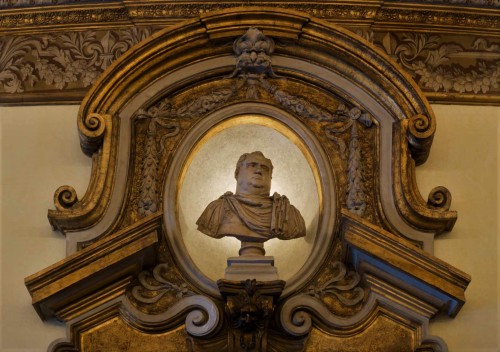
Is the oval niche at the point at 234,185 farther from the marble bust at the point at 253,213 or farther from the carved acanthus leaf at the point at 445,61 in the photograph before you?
the carved acanthus leaf at the point at 445,61

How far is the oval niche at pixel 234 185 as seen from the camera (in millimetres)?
9508

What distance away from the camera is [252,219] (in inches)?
371

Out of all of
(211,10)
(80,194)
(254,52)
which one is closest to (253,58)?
(254,52)

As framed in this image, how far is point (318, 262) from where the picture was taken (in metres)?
9.43

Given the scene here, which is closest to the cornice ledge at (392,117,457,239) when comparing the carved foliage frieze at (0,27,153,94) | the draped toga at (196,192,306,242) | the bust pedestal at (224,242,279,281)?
the draped toga at (196,192,306,242)

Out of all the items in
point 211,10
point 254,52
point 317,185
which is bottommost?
point 317,185

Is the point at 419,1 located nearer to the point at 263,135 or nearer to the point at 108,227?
the point at 263,135

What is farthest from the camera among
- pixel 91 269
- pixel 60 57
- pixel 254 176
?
pixel 60 57

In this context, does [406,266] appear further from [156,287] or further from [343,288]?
[156,287]

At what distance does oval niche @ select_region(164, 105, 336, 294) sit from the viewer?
951 centimetres

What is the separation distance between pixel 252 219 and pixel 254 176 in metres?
0.32

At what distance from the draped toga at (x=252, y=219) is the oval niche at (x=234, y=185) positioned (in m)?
0.15

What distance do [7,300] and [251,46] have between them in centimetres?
232

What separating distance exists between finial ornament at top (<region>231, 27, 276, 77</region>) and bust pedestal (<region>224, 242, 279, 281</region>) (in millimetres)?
1398
